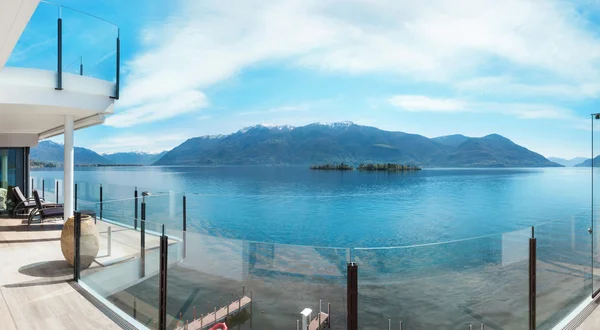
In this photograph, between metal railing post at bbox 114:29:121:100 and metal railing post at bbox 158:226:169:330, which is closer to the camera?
metal railing post at bbox 158:226:169:330

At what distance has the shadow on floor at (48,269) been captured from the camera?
16.4ft

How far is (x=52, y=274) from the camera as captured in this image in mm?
5008

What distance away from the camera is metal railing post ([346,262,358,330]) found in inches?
110

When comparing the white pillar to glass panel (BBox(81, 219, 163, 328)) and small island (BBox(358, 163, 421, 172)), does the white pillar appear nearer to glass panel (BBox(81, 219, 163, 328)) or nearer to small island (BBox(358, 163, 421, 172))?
glass panel (BBox(81, 219, 163, 328))

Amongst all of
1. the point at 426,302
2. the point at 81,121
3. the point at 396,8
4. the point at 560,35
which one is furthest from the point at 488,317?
the point at 560,35

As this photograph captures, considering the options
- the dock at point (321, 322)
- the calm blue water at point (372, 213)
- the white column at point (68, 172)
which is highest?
the white column at point (68, 172)

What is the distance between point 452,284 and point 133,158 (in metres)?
170

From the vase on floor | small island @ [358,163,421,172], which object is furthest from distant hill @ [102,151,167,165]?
the vase on floor

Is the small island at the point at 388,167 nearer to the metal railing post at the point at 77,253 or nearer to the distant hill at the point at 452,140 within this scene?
the distant hill at the point at 452,140

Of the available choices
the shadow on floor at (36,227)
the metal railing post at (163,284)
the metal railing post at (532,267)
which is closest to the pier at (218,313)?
the metal railing post at (163,284)

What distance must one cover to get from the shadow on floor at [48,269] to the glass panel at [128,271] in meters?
0.65

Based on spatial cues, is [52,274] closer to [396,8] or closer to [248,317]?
[248,317]

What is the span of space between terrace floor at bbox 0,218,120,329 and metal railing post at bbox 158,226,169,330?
444mm

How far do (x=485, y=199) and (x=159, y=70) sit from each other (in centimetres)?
6176
